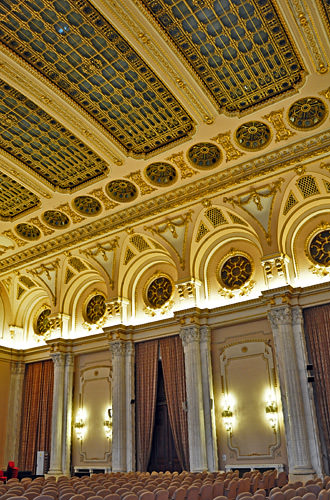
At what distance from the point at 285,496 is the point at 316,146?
9633mm

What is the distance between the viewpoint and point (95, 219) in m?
17.7

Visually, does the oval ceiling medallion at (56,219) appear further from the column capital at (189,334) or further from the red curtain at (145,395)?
the column capital at (189,334)

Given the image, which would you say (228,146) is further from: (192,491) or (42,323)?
(42,323)

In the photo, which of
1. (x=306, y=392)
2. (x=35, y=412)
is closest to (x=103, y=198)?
(x=306, y=392)

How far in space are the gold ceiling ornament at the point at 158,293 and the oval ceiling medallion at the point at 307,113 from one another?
26.5 feet

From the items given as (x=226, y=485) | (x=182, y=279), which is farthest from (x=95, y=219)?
(x=226, y=485)


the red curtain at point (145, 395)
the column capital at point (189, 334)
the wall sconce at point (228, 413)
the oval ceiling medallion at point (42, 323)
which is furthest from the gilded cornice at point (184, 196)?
the wall sconce at point (228, 413)

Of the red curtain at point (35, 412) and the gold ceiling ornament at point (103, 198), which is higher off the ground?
the gold ceiling ornament at point (103, 198)

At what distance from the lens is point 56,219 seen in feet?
59.5

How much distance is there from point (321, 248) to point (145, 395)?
8226mm

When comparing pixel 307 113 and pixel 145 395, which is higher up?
pixel 307 113

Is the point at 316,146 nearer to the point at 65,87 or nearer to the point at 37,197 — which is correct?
the point at 65,87

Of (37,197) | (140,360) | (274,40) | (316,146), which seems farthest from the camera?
(140,360)

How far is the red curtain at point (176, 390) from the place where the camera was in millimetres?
16125
